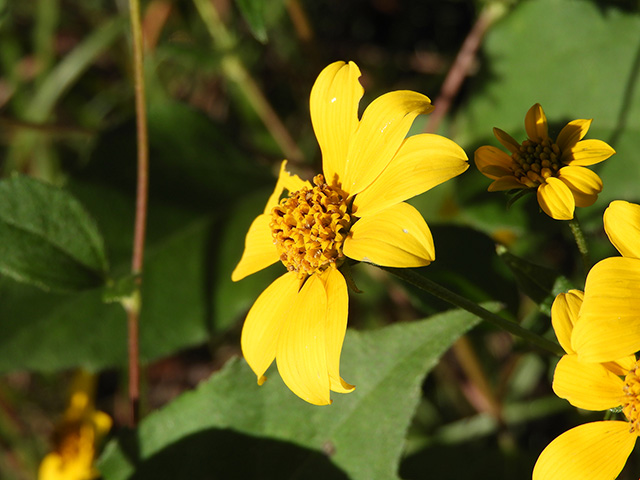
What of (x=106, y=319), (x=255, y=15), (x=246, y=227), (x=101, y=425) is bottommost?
(x=101, y=425)

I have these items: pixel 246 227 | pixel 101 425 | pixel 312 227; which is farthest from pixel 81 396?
pixel 312 227

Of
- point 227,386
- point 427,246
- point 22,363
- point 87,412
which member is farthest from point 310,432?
point 87,412

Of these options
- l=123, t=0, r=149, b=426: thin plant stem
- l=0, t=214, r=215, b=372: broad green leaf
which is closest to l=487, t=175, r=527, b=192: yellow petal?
l=123, t=0, r=149, b=426: thin plant stem

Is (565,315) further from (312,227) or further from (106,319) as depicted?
(106,319)

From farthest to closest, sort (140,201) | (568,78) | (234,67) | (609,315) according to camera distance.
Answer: (234,67) → (568,78) → (140,201) → (609,315)

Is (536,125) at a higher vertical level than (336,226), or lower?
higher

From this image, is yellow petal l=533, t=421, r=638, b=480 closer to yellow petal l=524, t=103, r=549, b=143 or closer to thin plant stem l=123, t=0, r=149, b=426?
yellow petal l=524, t=103, r=549, b=143
